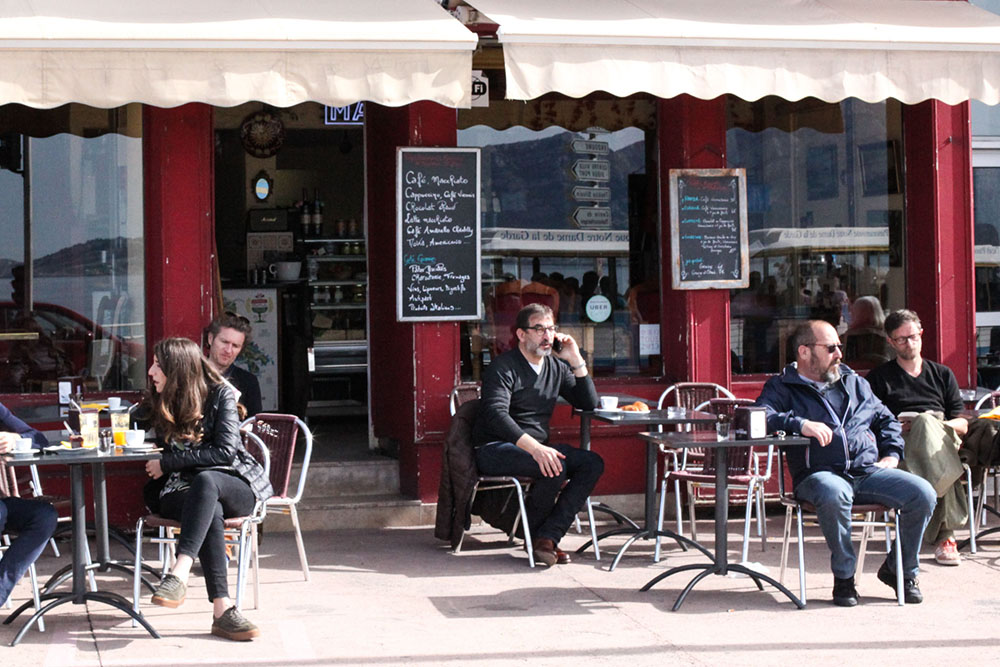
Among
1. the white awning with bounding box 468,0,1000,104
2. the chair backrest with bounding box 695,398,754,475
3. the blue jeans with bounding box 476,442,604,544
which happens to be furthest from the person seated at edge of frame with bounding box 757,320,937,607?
the white awning with bounding box 468,0,1000,104

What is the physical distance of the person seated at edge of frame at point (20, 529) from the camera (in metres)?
5.77

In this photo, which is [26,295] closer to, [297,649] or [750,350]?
[297,649]

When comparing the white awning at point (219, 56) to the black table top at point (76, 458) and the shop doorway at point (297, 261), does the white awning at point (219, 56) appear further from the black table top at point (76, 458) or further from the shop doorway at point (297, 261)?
the shop doorway at point (297, 261)

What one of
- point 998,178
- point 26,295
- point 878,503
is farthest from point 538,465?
point 998,178

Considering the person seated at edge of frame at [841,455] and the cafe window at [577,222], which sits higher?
the cafe window at [577,222]

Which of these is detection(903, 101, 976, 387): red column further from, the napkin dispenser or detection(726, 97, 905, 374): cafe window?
the napkin dispenser

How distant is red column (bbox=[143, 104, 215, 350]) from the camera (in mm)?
7879

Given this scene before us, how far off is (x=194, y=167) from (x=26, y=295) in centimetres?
124

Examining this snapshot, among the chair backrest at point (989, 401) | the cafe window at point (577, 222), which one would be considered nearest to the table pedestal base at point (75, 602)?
the cafe window at point (577, 222)

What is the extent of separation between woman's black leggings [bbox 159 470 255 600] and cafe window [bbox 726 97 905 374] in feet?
14.2

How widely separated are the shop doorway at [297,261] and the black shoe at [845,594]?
4674mm

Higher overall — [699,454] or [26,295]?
[26,295]

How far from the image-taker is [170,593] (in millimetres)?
5520

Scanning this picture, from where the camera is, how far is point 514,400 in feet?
24.6
